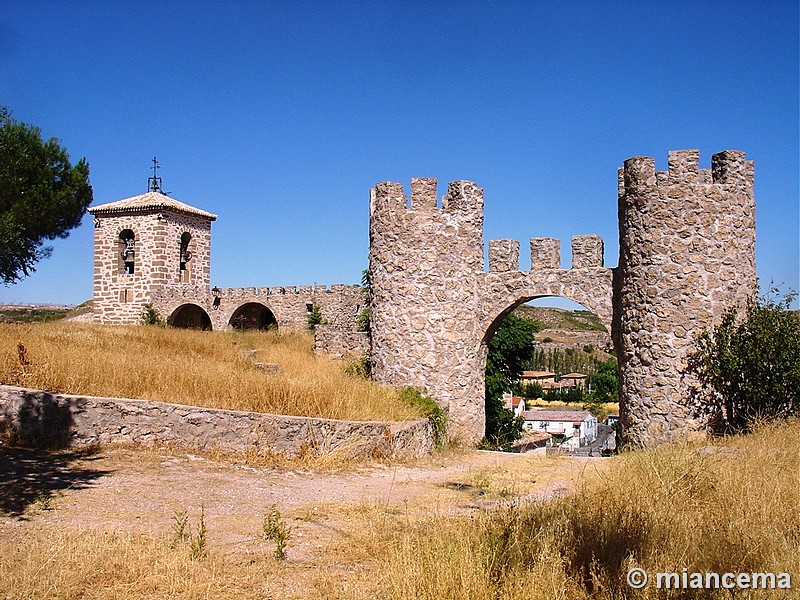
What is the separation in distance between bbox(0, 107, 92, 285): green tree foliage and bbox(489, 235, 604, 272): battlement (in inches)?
646

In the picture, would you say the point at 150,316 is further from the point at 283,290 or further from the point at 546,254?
the point at 546,254

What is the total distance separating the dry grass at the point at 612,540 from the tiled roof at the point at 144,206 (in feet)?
86.9

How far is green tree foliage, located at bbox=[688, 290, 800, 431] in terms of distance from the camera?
34.1ft

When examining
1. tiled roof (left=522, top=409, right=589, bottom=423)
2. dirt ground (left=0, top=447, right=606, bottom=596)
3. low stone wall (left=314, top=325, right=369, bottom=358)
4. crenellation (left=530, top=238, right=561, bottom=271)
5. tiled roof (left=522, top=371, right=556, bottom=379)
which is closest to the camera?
dirt ground (left=0, top=447, right=606, bottom=596)

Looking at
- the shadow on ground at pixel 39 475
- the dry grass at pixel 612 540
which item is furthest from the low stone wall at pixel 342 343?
the dry grass at pixel 612 540

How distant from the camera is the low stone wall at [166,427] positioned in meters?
8.34

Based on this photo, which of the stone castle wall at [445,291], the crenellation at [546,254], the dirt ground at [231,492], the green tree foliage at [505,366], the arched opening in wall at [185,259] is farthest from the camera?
the arched opening in wall at [185,259]

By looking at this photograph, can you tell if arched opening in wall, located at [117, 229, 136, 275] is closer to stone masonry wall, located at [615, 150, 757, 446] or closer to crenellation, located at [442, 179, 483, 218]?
crenellation, located at [442, 179, 483, 218]

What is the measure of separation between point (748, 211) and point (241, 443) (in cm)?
886

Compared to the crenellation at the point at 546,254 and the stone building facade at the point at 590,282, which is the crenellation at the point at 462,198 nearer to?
the stone building facade at the point at 590,282

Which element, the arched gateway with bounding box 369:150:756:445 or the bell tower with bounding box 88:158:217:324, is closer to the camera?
the arched gateway with bounding box 369:150:756:445

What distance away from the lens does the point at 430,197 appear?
13.2 m

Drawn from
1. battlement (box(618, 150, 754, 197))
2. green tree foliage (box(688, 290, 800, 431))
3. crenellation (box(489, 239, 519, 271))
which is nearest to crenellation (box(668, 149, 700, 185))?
battlement (box(618, 150, 754, 197))

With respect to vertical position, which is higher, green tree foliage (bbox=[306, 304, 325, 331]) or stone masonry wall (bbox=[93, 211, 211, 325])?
stone masonry wall (bbox=[93, 211, 211, 325])
